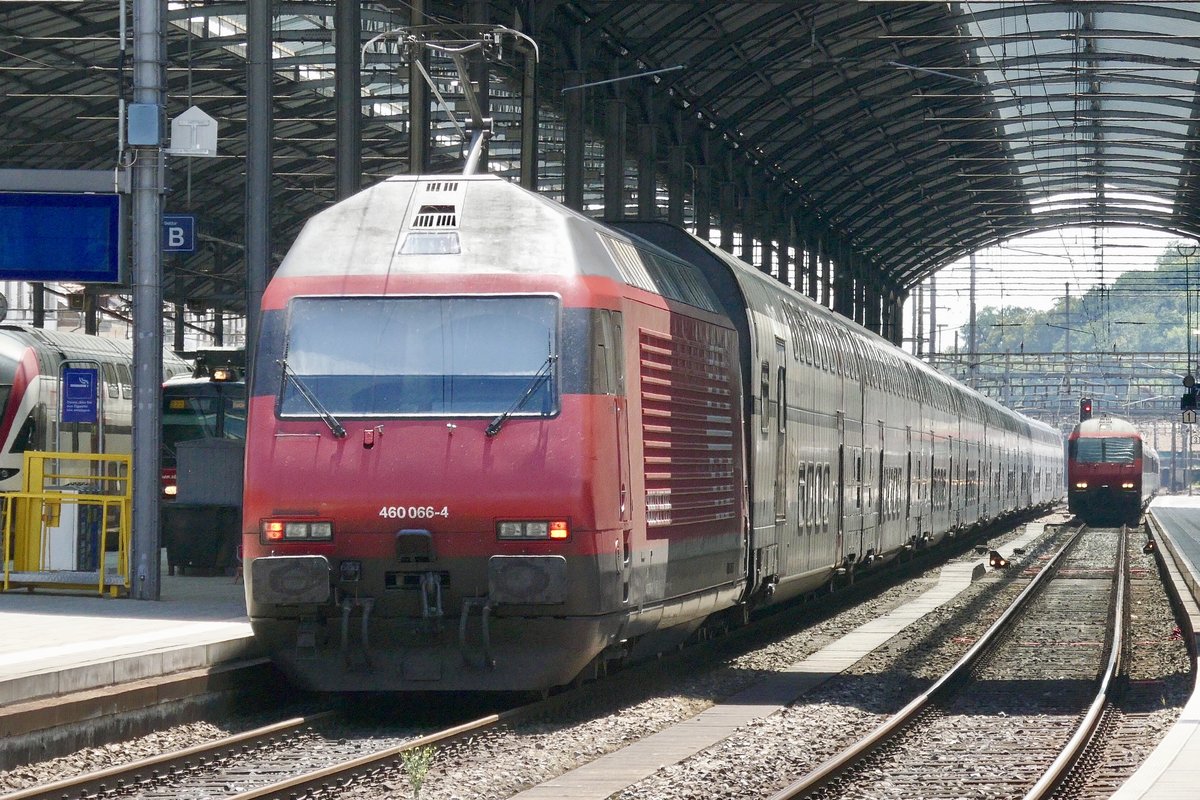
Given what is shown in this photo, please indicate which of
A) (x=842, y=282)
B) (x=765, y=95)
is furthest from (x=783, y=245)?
(x=842, y=282)

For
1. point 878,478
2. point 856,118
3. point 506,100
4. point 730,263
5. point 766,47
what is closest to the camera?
point 730,263

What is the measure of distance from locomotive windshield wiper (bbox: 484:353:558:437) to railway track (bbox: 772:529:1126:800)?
9.76 feet

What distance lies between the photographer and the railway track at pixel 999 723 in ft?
36.1

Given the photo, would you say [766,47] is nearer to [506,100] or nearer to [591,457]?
[506,100]

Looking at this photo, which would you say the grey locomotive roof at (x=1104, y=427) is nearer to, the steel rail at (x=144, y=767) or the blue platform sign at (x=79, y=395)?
the blue platform sign at (x=79, y=395)

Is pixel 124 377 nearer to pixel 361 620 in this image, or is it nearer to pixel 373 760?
pixel 361 620

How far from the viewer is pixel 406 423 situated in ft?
40.3

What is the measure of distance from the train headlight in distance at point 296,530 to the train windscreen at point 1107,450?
55.6m

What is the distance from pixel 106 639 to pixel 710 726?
442 centimetres

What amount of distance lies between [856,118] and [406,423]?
39.9 m

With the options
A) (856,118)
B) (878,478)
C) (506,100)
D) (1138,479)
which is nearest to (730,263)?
(878,478)

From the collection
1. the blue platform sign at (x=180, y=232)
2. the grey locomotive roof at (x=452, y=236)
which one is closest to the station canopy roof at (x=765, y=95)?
the blue platform sign at (x=180, y=232)

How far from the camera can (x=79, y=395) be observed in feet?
75.9

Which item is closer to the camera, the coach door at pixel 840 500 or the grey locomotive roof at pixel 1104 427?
the coach door at pixel 840 500
